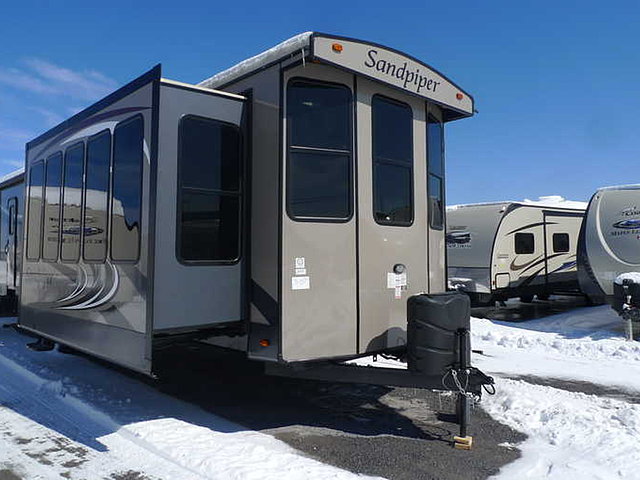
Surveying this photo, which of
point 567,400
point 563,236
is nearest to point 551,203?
point 563,236

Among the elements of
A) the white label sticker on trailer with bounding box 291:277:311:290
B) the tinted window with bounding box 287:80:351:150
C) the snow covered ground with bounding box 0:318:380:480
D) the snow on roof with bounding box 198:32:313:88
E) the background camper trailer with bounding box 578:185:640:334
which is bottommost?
the snow covered ground with bounding box 0:318:380:480

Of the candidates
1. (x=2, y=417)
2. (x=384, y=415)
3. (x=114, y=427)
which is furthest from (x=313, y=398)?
(x=2, y=417)

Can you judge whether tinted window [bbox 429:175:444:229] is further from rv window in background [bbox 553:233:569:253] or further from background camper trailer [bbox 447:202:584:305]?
rv window in background [bbox 553:233:569:253]

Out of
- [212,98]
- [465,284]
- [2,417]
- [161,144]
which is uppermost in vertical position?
[212,98]

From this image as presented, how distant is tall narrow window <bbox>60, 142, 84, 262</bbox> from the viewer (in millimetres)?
5776

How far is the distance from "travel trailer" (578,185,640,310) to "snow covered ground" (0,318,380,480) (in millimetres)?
8840

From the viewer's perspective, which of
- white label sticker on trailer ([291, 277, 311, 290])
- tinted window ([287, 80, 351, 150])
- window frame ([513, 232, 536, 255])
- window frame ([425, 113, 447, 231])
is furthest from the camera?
window frame ([513, 232, 536, 255])

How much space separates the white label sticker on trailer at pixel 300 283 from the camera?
4.43 m

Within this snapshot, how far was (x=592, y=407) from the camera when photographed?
17.8ft

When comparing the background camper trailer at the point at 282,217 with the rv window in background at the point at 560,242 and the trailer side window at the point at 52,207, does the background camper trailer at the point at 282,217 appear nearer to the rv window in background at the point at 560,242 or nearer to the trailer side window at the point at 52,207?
the trailer side window at the point at 52,207

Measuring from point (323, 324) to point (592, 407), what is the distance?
3005 mm

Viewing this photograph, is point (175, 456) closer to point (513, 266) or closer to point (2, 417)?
point (2, 417)

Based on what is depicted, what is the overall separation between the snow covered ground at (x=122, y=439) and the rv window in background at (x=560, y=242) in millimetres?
13213

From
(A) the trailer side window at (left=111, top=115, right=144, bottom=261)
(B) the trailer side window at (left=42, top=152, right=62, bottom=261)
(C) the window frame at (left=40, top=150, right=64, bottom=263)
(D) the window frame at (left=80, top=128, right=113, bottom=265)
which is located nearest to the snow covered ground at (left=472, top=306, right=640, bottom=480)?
(A) the trailer side window at (left=111, top=115, right=144, bottom=261)
